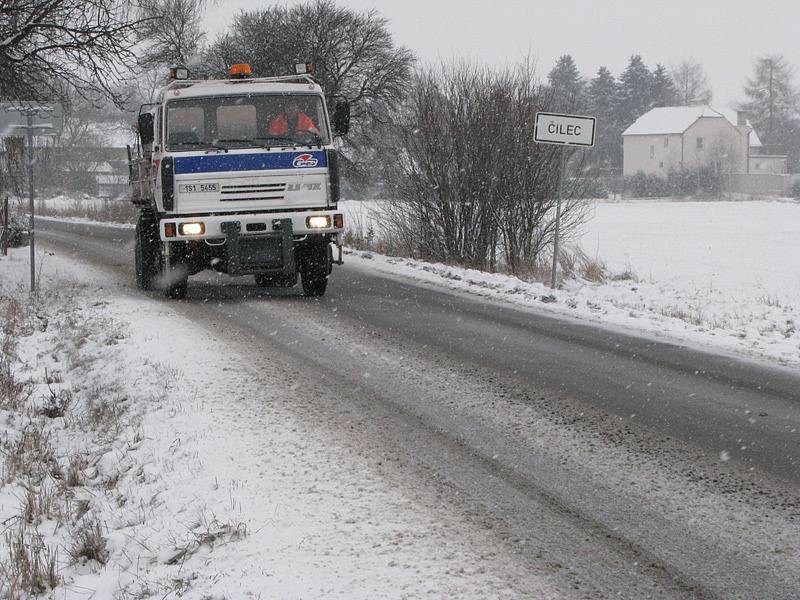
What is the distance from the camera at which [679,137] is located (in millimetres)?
94688

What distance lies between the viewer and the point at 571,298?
12.7 meters

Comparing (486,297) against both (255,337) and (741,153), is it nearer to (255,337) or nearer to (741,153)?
(255,337)

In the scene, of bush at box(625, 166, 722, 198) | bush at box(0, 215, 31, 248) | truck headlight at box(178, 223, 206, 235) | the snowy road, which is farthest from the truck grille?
bush at box(625, 166, 722, 198)

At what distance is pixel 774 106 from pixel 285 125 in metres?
107

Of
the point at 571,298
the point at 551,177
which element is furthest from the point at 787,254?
the point at 571,298

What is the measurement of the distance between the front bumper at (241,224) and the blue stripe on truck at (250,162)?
1.83ft

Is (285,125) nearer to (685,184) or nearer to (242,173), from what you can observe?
(242,173)

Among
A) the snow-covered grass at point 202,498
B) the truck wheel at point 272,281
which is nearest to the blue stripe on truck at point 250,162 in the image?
the truck wheel at point 272,281

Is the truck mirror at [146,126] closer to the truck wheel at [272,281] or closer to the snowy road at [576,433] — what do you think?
the snowy road at [576,433]

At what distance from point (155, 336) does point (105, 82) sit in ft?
20.0

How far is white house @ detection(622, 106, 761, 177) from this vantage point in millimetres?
94312

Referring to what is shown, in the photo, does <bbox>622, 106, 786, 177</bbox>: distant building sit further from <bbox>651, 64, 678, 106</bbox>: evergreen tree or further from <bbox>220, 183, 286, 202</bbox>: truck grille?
<bbox>220, 183, 286, 202</bbox>: truck grille

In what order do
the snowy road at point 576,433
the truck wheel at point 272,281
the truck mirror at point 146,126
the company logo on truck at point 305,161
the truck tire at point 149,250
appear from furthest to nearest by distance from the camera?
1. the truck wheel at point 272,281
2. the truck tire at point 149,250
3. the truck mirror at point 146,126
4. the company logo on truck at point 305,161
5. the snowy road at point 576,433

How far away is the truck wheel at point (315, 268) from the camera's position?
12.4 metres
